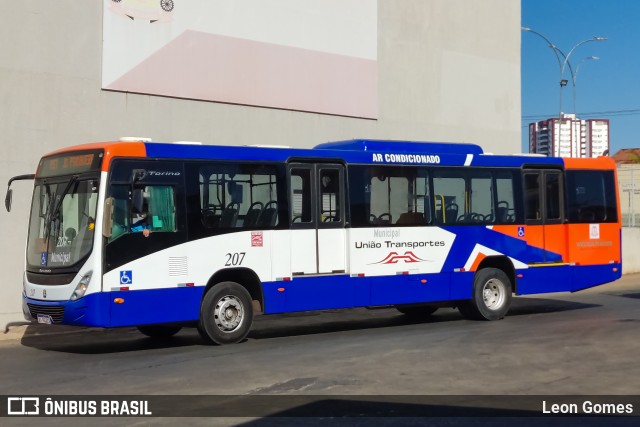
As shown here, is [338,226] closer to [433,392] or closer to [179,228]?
[179,228]

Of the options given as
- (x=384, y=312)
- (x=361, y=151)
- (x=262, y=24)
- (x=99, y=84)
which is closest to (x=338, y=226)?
(x=361, y=151)

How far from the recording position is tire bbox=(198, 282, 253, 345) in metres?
14.4

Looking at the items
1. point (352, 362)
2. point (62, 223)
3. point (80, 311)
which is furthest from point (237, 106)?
point (352, 362)

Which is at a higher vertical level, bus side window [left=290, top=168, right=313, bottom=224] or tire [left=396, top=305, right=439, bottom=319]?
bus side window [left=290, top=168, right=313, bottom=224]

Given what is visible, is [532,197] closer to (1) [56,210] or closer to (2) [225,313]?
(2) [225,313]

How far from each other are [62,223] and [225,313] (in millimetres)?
2766

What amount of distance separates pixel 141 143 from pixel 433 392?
616 cm

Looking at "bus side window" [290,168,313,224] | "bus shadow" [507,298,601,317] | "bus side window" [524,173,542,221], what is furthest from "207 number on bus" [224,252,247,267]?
"bus shadow" [507,298,601,317]

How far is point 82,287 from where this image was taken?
525 inches

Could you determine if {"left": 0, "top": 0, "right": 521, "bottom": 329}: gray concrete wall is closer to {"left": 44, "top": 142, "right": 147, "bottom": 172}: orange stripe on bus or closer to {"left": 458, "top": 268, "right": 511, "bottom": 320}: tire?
{"left": 44, "top": 142, "right": 147, "bottom": 172}: orange stripe on bus

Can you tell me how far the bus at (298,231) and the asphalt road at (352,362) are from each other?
667 millimetres

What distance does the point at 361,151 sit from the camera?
1669 cm

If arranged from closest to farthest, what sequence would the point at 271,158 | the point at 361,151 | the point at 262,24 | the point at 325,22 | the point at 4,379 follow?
the point at 4,379 → the point at 271,158 → the point at 361,151 → the point at 262,24 → the point at 325,22

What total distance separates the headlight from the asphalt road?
2.96 feet
